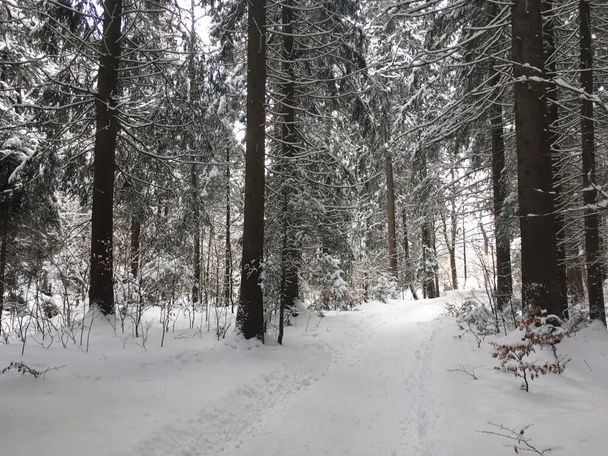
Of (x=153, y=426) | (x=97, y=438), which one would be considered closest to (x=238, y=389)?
(x=153, y=426)

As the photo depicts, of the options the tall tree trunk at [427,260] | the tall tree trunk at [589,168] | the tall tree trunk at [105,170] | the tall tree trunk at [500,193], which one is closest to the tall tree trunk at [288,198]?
the tall tree trunk at [105,170]

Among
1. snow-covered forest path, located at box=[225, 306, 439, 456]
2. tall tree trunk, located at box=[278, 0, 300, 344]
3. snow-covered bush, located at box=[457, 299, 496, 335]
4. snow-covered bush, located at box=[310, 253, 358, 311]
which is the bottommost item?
snow-covered forest path, located at box=[225, 306, 439, 456]

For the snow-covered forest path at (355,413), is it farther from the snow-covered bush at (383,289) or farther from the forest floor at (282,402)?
the snow-covered bush at (383,289)

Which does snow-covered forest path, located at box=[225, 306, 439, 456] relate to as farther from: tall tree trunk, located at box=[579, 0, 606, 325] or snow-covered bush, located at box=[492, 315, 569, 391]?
tall tree trunk, located at box=[579, 0, 606, 325]

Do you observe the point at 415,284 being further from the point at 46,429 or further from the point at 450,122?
the point at 46,429

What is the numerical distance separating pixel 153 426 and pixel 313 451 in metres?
1.61

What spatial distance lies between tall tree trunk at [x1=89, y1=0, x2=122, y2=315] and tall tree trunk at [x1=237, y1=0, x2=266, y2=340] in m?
2.73

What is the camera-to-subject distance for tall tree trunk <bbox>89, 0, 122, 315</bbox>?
26.9 feet

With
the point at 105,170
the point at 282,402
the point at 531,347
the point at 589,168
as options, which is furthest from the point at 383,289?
the point at 282,402

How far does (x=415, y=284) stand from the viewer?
81.5ft

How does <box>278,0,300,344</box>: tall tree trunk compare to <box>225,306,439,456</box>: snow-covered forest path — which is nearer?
<box>225,306,439,456</box>: snow-covered forest path

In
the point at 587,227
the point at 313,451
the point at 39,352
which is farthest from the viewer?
the point at 587,227

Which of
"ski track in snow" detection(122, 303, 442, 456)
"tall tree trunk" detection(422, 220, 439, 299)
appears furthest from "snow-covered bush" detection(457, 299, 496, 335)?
"tall tree trunk" detection(422, 220, 439, 299)

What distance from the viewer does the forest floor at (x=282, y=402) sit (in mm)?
3797
